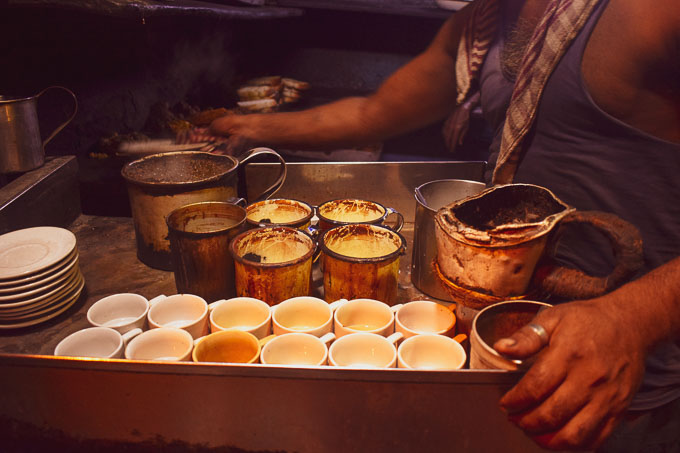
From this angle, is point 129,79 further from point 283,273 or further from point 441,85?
point 283,273

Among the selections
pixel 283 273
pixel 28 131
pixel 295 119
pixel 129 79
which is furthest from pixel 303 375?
pixel 129 79

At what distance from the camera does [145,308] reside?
1.38m

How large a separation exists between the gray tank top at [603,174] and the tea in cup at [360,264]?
0.48m

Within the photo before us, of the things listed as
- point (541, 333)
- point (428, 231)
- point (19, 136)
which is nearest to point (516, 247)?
point (541, 333)

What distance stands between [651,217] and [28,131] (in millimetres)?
2173

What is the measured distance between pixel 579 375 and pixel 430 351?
46cm

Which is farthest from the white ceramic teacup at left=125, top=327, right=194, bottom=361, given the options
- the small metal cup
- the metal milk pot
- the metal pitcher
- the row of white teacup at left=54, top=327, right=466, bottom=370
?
the metal pitcher

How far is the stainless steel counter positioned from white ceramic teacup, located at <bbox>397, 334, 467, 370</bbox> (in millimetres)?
192

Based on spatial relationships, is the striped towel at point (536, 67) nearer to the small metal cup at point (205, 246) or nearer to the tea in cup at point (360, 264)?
the tea in cup at point (360, 264)

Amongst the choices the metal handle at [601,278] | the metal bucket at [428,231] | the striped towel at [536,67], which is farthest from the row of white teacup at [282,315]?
the striped towel at [536,67]

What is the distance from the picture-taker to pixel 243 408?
100cm

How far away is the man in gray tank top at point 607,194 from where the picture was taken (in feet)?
2.70

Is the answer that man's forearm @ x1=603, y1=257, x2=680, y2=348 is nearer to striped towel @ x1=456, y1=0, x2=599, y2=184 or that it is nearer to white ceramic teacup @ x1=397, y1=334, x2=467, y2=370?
white ceramic teacup @ x1=397, y1=334, x2=467, y2=370

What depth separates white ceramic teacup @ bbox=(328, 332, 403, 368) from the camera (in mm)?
1214
